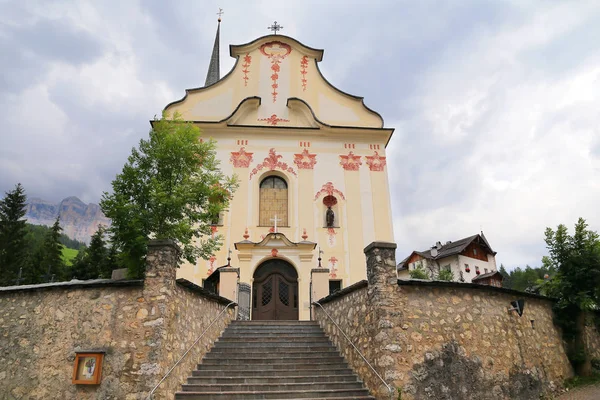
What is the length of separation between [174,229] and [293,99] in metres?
10.2

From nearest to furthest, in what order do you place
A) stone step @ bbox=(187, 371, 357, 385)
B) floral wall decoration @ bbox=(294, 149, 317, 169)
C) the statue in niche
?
stone step @ bbox=(187, 371, 357, 385) < the statue in niche < floral wall decoration @ bbox=(294, 149, 317, 169)

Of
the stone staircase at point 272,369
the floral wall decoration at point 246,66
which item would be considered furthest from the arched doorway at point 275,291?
the floral wall decoration at point 246,66

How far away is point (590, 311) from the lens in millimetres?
11133

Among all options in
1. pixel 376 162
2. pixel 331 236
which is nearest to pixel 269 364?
pixel 331 236

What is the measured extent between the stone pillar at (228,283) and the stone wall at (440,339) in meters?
5.95

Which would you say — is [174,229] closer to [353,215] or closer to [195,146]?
[195,146]

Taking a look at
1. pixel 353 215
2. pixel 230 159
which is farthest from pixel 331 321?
pixel 230 159

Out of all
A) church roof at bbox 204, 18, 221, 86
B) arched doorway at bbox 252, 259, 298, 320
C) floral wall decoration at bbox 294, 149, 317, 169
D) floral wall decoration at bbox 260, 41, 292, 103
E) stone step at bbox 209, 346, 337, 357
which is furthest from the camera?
church roof at bbox 204, 18, 221, 86

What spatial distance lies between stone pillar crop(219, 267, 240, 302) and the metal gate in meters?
0.64

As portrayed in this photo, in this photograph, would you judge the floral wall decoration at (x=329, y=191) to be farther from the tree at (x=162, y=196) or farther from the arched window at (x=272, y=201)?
the tree at (x=162, y=196)

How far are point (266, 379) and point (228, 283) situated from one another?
6290mm

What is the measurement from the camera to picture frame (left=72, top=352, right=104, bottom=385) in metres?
6.65

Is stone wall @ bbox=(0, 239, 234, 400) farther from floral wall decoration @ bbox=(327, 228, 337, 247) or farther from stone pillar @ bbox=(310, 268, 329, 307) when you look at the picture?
floral wall decoration @ bbox=(327, 228, 337, 247)

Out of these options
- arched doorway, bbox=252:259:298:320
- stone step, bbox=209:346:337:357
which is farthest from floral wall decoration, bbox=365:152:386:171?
stone step, bbox=209:346:337:357
